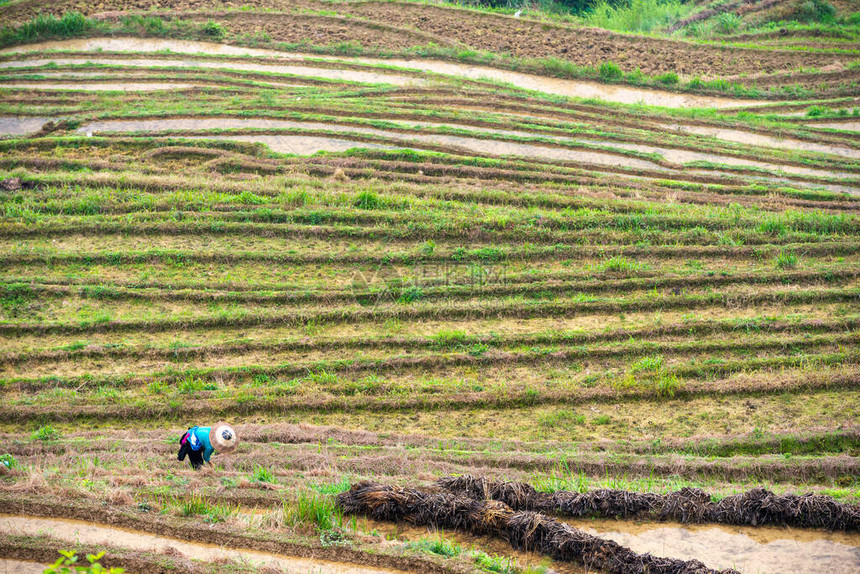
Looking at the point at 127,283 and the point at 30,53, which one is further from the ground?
the point at 30,53

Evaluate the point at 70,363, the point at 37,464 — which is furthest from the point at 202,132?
the point at 37,464

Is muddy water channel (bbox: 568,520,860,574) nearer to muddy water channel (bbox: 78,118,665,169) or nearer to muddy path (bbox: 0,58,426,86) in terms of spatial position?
muddy water channel (bbox: 78,118,665,169)

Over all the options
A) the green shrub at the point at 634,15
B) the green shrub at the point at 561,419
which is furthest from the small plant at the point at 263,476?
the green shrub at the point at 634,15

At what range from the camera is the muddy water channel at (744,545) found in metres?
8.77

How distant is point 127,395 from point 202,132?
422 inches

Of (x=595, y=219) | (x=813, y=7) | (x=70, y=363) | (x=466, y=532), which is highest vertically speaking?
(x=813, y=7)

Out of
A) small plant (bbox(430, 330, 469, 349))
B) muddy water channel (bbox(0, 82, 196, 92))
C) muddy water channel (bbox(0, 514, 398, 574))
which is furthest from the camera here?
muddy water channel (bbox(0, 82, 196, 92))

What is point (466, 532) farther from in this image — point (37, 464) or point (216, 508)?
point (37, 464)

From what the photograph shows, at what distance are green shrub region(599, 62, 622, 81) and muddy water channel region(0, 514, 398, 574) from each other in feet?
71.9

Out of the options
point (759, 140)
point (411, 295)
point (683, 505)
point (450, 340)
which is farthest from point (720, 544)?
point (759, 140)

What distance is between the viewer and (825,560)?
8.82 meters

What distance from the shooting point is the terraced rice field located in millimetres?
9766

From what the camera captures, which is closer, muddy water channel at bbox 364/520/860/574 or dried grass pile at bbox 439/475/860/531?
muddy water channel at bbox 364/520/860/574

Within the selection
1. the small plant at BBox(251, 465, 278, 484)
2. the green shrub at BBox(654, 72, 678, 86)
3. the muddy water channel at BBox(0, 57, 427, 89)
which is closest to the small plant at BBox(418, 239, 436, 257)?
the small plant at BBox(251, 465, 278, 484)
